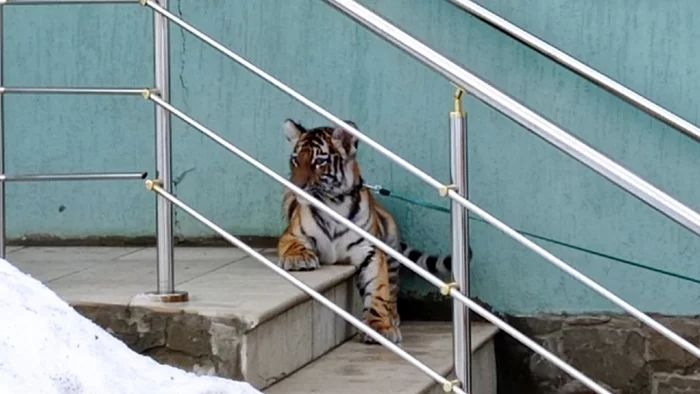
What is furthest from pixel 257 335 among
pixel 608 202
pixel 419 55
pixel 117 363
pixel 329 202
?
pixel 608 202

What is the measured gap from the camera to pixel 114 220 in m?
5.36

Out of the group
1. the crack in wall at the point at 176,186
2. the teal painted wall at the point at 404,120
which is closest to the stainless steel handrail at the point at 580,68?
the teal painted wall at the point at 404,120

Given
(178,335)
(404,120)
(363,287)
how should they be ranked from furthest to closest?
(404,120)
(363,287)
(178,335)

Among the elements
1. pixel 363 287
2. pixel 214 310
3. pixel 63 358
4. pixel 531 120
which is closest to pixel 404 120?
pixel 363 287

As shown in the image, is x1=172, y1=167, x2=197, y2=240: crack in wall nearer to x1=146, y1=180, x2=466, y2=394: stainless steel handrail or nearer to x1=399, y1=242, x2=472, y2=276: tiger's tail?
x1=399, y1=242, x2=472, y2=276: tiger's tail

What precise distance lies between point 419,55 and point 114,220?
2553mm

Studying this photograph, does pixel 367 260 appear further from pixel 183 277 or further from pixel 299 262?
pixel 183 277

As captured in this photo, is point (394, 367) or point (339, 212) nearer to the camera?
point (394, 367)

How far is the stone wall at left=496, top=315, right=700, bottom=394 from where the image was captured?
493 cm

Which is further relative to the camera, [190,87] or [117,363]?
[190,87]

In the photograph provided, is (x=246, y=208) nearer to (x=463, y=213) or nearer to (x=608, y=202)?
(x=608, y=202)

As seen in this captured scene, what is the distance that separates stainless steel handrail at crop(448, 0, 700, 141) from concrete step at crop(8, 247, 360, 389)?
1.01 meters

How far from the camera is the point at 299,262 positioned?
476 cm

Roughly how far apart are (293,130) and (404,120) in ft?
1.41
